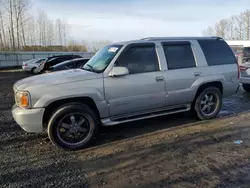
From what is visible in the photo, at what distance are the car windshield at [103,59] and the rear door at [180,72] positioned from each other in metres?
1.11

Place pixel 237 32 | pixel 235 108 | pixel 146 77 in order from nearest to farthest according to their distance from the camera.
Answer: pixel 146 77 → pixel 235 108 → pixel 237 32

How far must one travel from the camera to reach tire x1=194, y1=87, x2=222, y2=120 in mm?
5605

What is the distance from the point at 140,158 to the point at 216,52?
134 inches

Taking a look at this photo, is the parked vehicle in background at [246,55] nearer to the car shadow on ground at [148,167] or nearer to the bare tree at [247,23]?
the car shadow on ground at [148,167]

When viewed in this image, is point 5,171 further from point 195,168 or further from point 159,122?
point 159,122

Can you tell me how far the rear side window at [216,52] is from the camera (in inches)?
220

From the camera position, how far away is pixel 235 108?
6.97 m

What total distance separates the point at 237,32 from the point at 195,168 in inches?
2193

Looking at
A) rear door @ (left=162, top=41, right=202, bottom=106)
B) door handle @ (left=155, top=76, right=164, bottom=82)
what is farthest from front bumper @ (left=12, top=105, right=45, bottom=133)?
rear door @ (left=162, top=41, right=202, bottom=106)

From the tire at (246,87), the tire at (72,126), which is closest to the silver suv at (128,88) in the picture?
the tire at (72,126)

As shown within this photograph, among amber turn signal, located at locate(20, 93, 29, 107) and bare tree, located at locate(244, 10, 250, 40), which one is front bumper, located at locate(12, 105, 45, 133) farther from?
bare tree, located at locate(244, 10, 250, 40)

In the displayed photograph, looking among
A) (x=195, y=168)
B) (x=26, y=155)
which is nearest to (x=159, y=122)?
(x=195, y=168)

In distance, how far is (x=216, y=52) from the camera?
18.7ft

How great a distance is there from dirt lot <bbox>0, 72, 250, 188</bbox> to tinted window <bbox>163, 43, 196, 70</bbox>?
141cm
